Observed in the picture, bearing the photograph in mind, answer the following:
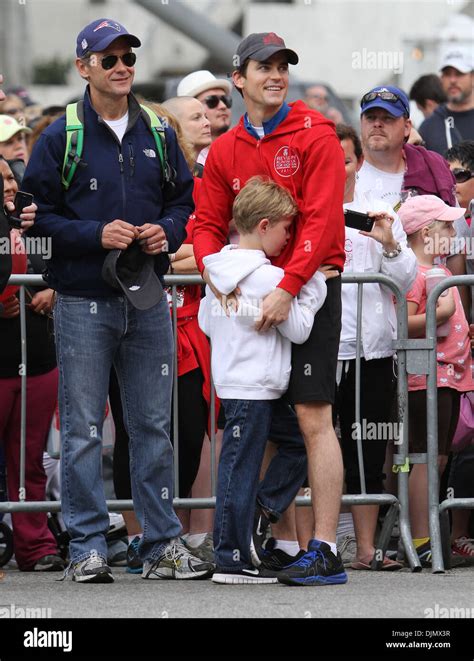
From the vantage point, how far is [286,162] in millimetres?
7062

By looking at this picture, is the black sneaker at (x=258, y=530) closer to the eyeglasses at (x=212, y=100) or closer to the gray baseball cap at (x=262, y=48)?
the gray baseball cap at (x=262, y=48)

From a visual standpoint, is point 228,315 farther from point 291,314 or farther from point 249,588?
point 249,588

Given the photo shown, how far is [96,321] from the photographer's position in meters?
7.20

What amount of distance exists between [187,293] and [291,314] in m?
1.44

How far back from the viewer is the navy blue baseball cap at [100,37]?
7176 mm

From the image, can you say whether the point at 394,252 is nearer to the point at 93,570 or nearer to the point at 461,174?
the point at 461,174

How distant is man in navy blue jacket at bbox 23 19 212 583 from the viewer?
717cm

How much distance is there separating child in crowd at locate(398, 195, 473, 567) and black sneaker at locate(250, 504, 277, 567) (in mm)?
1171

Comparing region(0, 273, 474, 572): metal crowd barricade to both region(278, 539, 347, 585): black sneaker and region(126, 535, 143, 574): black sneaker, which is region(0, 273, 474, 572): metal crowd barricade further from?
region(278, 539, 347, 585): black sneaker

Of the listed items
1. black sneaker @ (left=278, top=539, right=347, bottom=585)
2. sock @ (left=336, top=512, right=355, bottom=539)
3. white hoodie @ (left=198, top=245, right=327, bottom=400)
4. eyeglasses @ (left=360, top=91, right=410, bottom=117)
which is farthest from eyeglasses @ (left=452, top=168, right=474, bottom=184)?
black sneaker @ (left=278, top=539, right=347, bottom=585)

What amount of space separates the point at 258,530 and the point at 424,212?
208 cm

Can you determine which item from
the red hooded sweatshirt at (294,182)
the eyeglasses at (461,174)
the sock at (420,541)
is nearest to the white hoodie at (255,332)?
the red hooded sweatshirt at (294,182)

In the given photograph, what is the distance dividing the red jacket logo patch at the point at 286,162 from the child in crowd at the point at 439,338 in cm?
147
